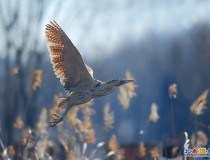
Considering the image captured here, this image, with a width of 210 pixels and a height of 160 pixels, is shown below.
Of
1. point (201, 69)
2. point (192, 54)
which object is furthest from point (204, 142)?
point (192, 54)

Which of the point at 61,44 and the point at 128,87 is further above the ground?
the point at 61,44

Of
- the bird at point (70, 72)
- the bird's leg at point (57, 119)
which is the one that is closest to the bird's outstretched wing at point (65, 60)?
the bird at point (70, 72)

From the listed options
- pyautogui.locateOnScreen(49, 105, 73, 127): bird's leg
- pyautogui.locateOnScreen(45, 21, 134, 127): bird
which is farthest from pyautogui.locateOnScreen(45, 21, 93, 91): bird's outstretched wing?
pyautogui.locateOnScreen(49, 105, 73, 127): bird's leg

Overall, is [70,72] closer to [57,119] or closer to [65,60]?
[65,60]

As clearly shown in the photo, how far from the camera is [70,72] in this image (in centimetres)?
482

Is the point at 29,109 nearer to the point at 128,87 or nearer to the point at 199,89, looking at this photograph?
the point at 199,89

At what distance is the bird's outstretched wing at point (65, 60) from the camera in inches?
188

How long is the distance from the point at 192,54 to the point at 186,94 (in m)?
3.25

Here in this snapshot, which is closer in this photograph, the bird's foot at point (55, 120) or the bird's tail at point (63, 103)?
the bird's foot at point (55, 120)

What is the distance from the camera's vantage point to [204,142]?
7156mm

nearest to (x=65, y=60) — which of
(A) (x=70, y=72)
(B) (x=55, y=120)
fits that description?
(A) (x=70, y=72)

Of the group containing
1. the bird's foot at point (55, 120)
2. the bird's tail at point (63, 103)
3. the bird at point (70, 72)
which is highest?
the bird at point (70, 72)

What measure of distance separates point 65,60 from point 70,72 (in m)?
0.07

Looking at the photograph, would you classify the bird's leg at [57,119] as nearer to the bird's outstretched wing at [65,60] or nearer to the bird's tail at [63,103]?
the bird's tail at [63,103]
